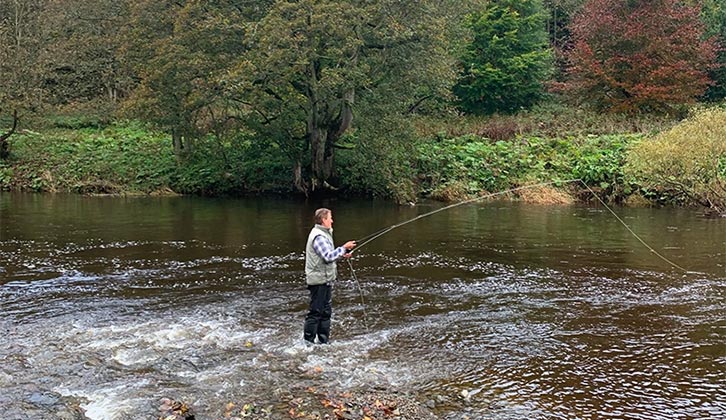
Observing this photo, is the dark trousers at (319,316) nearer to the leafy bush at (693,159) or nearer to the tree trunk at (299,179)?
the leafy bush at (693,159)

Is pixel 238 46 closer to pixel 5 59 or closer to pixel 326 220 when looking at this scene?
pixel 5 59

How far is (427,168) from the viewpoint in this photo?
106 feet

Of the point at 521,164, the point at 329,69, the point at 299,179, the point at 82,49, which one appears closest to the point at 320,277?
the point at 329,69

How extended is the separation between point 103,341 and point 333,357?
3.03 m

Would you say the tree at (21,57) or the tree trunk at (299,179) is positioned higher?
the tree at (21,57)

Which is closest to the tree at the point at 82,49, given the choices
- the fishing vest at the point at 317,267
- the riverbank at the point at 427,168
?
the riverbank at the point at 427,168

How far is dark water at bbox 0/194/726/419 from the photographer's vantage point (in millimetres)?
7117

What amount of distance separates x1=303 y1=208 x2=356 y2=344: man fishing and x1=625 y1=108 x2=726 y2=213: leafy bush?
1831cm

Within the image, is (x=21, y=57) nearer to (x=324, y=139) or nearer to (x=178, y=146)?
(x=178, y=146)

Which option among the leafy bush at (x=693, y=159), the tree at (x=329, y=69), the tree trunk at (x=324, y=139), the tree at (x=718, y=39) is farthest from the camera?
the tree at (x=718, y=39)

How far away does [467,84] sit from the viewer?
42.4m

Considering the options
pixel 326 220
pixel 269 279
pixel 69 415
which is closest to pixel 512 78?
pixel 269 279

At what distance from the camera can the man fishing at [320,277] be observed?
28.3ft

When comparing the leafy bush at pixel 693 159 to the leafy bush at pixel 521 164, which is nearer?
the leafy bush at pixel 693 159
